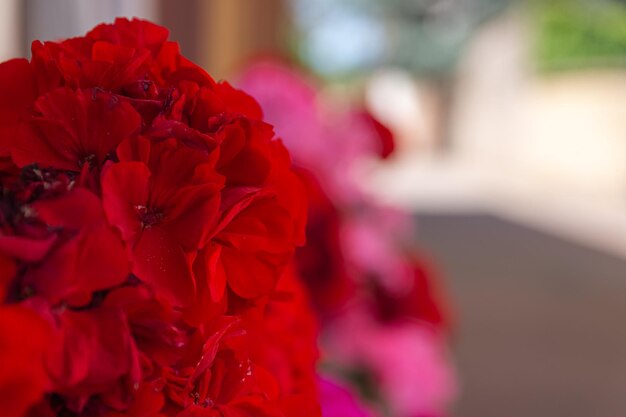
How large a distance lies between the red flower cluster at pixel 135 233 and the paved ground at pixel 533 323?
1683 mm

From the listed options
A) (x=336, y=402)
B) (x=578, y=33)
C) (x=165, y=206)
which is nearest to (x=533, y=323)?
(x=336, y=402)

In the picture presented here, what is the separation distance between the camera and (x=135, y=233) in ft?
0.61

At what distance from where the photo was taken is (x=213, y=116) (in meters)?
0.21

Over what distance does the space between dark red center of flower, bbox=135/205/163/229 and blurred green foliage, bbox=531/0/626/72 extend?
7.07 metres

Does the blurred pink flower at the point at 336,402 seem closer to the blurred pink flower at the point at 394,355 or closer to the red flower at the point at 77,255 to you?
the red flower at the point at 77,255

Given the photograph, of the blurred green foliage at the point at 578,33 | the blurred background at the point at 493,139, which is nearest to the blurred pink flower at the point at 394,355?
the blurred background at the point at 493,139

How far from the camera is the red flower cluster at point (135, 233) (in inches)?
6.6

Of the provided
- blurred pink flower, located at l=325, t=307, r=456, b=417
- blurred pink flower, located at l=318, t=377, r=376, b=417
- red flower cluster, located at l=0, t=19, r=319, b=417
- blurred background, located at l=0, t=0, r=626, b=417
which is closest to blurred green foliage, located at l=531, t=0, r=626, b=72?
blurred background, located at l=0, t=0, r=626, b=417

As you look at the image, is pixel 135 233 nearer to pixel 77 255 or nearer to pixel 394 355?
pixel 77 255

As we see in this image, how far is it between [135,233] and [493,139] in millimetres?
8212

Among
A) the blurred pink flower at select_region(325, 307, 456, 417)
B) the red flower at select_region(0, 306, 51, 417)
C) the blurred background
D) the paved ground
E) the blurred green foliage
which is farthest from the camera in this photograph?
the blurred green foliage

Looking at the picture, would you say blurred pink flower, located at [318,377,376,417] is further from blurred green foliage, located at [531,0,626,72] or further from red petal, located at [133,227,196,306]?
blurred green foliage, located at [531,0,626,72]

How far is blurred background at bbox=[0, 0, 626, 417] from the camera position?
145cm

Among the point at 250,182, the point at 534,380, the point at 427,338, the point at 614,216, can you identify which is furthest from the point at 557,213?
the point at 250,182
